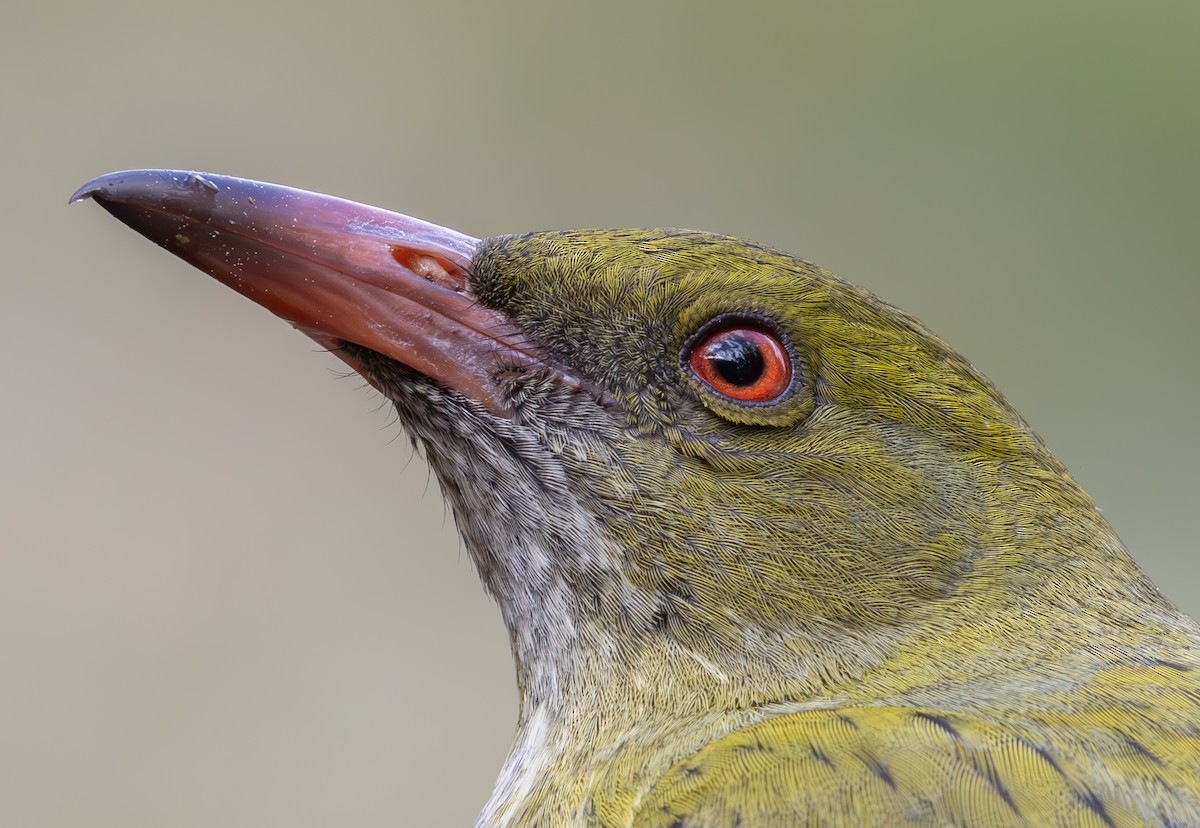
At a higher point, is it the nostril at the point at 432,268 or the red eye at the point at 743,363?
the red eye at the point at 743,363

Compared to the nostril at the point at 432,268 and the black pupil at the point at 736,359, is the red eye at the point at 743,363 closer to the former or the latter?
the black pupil at the point at 736,359

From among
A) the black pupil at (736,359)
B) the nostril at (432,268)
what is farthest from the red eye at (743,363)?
the nostril at (432,268)

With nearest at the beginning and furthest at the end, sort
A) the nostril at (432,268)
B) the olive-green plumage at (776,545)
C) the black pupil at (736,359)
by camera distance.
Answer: the olive-green plumage at (776,545), the black pupil at (736,359), the nostril at (432,268)

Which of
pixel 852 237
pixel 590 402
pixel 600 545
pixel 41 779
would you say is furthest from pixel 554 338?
pixel 852 237

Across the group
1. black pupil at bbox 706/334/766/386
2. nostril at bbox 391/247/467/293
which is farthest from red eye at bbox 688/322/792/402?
nostril at bbox 391/247/467/293

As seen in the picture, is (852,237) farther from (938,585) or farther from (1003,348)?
(938,585)

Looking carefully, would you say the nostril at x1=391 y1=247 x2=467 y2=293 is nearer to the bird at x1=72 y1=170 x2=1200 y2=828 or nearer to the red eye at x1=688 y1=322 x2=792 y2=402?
the bird at x1=72 y1=170 x2=1200 y2=828

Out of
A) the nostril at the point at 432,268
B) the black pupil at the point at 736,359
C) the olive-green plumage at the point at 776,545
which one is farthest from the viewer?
the nostril at the point at 432,268

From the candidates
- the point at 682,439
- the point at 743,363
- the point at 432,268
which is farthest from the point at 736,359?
the point at 432,268
